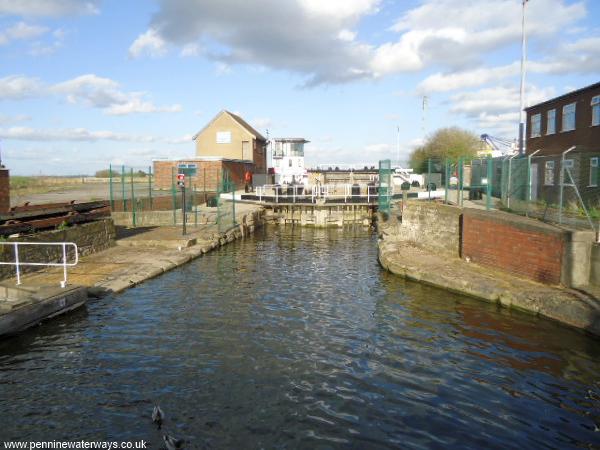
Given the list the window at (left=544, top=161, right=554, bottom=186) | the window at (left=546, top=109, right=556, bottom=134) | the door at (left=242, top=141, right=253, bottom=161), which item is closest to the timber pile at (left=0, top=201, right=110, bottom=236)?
the window at (left=544, top=161, right=554, bottom=186)

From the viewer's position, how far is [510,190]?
16.9m

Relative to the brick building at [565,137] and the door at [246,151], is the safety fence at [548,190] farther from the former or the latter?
the door at [246,151]

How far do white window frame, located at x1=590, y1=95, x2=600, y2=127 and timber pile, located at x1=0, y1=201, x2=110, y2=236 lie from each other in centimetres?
2195

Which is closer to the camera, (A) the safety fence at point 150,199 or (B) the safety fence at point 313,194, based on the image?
(A) the safety fence at point 150,199

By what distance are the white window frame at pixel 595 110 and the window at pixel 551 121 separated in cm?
397

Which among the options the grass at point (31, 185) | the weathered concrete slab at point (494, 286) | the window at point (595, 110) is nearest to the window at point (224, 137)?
the grass at point (31, 185)

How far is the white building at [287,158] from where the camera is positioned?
46828 mm

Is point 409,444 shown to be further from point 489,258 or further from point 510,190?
point 510,190

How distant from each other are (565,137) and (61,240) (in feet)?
78.7

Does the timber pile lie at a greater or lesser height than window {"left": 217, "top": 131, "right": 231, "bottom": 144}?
lesser

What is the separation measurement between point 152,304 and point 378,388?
676 cm

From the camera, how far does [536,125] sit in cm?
2827

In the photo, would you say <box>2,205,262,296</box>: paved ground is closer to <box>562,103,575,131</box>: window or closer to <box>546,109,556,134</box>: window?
<box>562,103,575,131</box>: window

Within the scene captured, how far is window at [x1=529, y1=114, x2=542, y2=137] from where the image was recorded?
27602mm
